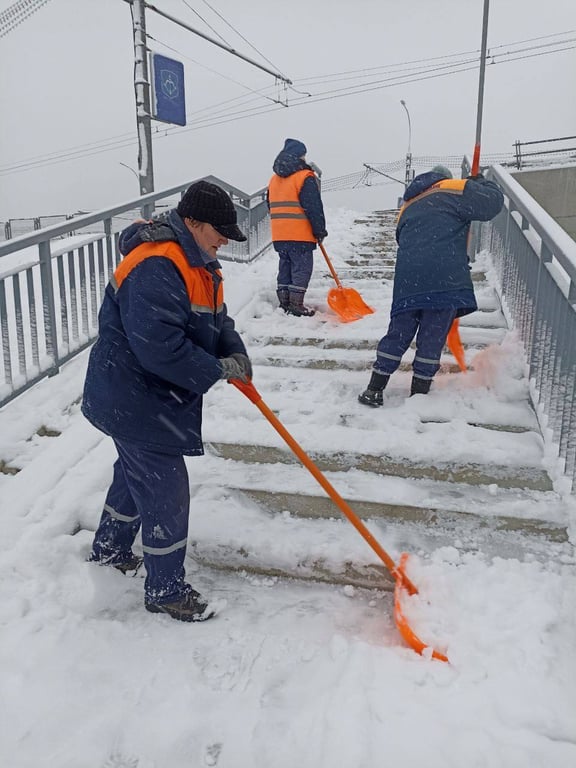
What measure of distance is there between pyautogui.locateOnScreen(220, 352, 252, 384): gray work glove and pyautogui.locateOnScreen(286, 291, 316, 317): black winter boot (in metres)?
3.40

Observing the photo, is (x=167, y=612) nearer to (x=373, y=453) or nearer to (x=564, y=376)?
(x=373, y=453)

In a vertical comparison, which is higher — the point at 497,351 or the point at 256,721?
the point at 497,351

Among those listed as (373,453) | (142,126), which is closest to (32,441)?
(373,453)

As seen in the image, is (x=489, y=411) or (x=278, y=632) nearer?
(x=278, y=632)

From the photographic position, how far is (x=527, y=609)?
2490 mm

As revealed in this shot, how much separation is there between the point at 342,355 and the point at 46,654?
323 centimetres

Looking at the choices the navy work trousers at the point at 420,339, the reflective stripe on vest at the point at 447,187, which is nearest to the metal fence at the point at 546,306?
the reflective stripe on vest at the point at 447,187

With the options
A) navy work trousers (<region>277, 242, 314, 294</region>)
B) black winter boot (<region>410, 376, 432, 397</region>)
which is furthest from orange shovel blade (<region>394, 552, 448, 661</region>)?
navy work trousers (<region>277, 242, 314, 294</region>)

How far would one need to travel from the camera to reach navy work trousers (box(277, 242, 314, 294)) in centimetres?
601

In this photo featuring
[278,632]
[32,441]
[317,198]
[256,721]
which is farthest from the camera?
[317,198]

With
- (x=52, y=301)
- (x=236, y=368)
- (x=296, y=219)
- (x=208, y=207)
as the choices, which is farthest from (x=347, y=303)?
(x=208, y=207)

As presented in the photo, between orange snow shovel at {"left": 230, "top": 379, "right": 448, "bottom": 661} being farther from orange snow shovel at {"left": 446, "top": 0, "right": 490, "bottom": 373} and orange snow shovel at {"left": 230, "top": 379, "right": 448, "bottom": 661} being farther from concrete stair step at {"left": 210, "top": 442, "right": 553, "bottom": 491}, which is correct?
orange snow shovel at {"left": 446, "top": 0, "right": 490, "bottom": 373}

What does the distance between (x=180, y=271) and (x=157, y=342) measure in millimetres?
300

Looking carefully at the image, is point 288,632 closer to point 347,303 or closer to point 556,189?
point 347,303
